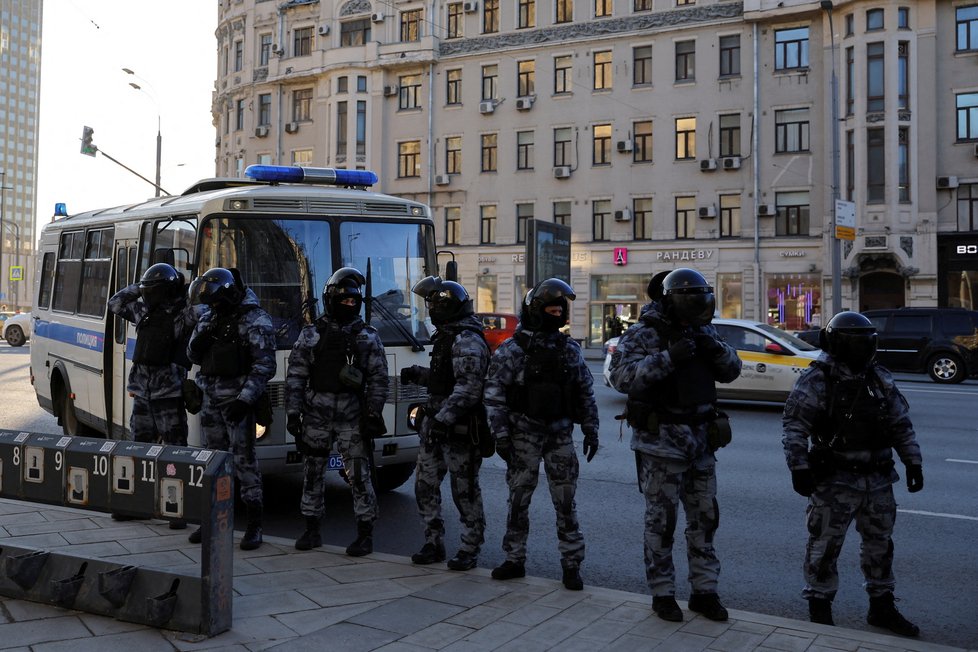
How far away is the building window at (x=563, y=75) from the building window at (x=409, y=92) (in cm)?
653

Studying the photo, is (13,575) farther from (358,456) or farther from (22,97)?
(22,97)

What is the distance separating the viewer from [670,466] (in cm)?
509

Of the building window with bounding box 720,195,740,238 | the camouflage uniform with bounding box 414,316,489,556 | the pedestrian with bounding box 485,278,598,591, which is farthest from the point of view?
the building window with bounding box 720,195,740,238

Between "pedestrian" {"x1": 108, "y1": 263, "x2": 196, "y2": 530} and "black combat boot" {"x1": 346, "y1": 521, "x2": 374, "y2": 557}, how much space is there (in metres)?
1.70

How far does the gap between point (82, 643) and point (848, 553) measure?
5.01 m

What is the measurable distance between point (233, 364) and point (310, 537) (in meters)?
1.33

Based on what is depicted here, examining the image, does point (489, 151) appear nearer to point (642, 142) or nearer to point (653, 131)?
point (642, 142)

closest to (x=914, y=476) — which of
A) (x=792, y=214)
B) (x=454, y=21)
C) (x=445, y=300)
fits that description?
(x=445, y=300)

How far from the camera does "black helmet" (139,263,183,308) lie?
7297 millimetres

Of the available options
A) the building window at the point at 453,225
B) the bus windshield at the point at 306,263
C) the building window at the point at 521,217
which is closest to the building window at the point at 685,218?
the building window at the point at 521,217

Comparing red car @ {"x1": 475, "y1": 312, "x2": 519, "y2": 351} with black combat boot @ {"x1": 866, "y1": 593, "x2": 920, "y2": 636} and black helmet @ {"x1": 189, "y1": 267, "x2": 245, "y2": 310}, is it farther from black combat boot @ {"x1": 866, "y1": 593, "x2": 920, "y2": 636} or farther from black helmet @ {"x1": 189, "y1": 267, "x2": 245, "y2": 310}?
black combat boot @ {"x1": 866, "y1": 593, "x2": 920, "y2": 636}

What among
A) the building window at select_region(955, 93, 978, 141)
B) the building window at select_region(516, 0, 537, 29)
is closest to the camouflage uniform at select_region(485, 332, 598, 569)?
the building window at select_region(955, 93, 978, 141)

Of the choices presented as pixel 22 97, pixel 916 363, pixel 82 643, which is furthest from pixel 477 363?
pixel 22 97

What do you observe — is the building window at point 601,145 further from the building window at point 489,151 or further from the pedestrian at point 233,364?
the pedestrian at point 233,364
